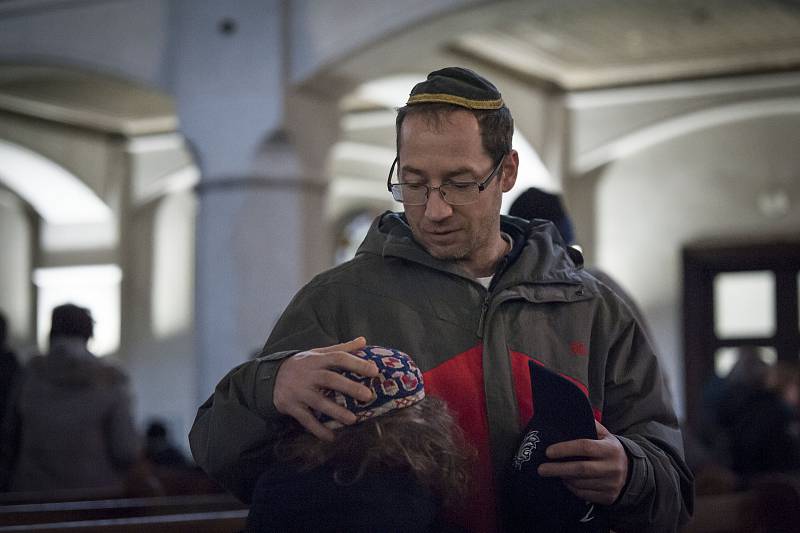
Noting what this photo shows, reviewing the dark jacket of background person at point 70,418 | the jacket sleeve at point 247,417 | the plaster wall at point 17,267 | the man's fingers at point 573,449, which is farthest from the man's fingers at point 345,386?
the plaster wall at point 17,267

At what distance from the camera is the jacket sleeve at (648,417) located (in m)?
2.06

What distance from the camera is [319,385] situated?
1.77 meters

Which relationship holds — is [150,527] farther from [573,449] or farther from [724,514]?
[573,449]

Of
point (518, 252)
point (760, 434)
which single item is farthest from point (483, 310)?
point (760, 434)

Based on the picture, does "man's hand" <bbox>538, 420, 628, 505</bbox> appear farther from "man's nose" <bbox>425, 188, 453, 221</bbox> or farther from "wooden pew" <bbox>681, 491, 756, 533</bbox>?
"wooden pew" <bbox>681, 491, 756, 533</bbox>

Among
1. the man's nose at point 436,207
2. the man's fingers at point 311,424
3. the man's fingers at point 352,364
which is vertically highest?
the man's nose at point 436,207

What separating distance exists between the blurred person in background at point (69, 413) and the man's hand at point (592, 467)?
3662mm

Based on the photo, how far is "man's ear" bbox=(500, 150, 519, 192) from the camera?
2.18m

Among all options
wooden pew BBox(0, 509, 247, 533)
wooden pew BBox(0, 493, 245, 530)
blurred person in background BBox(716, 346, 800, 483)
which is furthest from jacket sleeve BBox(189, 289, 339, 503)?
blurred person in background BBox(716, 346, 800, 483)

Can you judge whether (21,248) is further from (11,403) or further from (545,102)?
(11,403)

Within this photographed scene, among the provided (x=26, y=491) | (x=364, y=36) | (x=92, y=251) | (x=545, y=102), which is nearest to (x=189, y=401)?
(x=92, y=251)

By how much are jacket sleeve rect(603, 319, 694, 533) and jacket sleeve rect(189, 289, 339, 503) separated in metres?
0.49

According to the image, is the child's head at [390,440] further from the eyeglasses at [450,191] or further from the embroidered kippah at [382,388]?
the eyeglasses at [450,191]

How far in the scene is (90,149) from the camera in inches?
591
